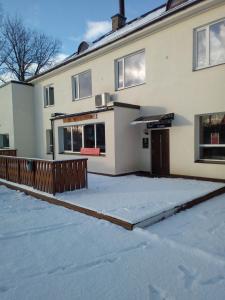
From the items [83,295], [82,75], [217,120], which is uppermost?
[82,75]

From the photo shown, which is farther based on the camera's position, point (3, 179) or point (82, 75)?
point (82, 75)

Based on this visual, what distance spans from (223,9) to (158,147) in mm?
5600

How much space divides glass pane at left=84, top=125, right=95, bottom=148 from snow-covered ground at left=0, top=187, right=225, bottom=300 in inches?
253

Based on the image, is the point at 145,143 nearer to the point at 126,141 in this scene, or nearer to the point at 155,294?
the point at 126,141

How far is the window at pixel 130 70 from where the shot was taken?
35.8 feet

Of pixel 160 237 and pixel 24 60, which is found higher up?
pixel 24 60

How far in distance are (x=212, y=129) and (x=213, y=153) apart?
91cm

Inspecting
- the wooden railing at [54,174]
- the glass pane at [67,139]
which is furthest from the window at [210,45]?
the glass pane at [67,139]

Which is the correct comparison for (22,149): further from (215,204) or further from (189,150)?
(215,204)

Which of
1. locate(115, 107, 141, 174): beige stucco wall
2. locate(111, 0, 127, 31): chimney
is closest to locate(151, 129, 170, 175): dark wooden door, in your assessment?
locate(115, 107, 141, 174): beige stucco wall

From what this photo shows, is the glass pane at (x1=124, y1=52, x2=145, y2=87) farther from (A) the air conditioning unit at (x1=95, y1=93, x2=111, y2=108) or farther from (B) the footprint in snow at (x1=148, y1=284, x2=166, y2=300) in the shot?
(B) the footprint in snow at (x1=148, y1=284, x2=166, y2=300)

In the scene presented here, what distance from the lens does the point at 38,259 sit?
353 centimetres

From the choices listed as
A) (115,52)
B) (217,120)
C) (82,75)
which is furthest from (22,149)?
(217,120)

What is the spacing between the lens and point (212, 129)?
886 centimetres
